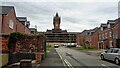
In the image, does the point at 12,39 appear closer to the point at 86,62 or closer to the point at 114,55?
the point at 86,62

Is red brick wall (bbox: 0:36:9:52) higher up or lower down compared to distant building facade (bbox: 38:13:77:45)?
lower down

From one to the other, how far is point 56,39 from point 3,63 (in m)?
108

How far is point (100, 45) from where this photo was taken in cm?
6856

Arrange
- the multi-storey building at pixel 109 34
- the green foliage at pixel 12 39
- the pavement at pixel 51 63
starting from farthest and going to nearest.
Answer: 1. the multi-storey building at pixel 109 34
2. the green foliage at pixel 12 39
3. the pavement at pixel 51 63

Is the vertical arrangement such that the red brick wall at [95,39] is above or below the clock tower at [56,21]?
below

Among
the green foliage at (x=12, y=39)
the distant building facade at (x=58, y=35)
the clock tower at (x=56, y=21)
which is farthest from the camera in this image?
the clock tower at (x=56, y=21)

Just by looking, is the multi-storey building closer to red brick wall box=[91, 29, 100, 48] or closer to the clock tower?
red brick wall box=[91, 29, 100, 48]

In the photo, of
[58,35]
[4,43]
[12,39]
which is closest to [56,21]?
[58,35]

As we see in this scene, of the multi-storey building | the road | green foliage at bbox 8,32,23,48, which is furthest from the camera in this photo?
the multi-storey building

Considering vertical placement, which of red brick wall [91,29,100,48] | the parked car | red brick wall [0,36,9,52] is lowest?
the parked car

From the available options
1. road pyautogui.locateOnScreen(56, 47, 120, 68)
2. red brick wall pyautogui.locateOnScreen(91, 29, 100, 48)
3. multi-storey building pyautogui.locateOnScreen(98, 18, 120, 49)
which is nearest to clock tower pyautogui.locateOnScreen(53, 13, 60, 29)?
red brick wall pyautogui.locateOnScreen(91, 29, 100, 48)

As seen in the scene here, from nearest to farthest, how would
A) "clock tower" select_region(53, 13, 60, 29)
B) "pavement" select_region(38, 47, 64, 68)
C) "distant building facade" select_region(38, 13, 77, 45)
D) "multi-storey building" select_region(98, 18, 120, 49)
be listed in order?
"pavement" select_region(38, 47, 64, 68) < "multi-storey building" select_region(98, 18, 120, 49) < "distant building facade" select_region(38, 13, 77, 45) < "clock tower" select_region(53, 13, 60, 29)

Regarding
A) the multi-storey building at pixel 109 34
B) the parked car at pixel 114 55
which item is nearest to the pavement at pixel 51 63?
the parked car at pixel 114 55

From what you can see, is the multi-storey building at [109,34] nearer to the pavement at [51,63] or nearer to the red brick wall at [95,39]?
the red brick wall at [95,39]
